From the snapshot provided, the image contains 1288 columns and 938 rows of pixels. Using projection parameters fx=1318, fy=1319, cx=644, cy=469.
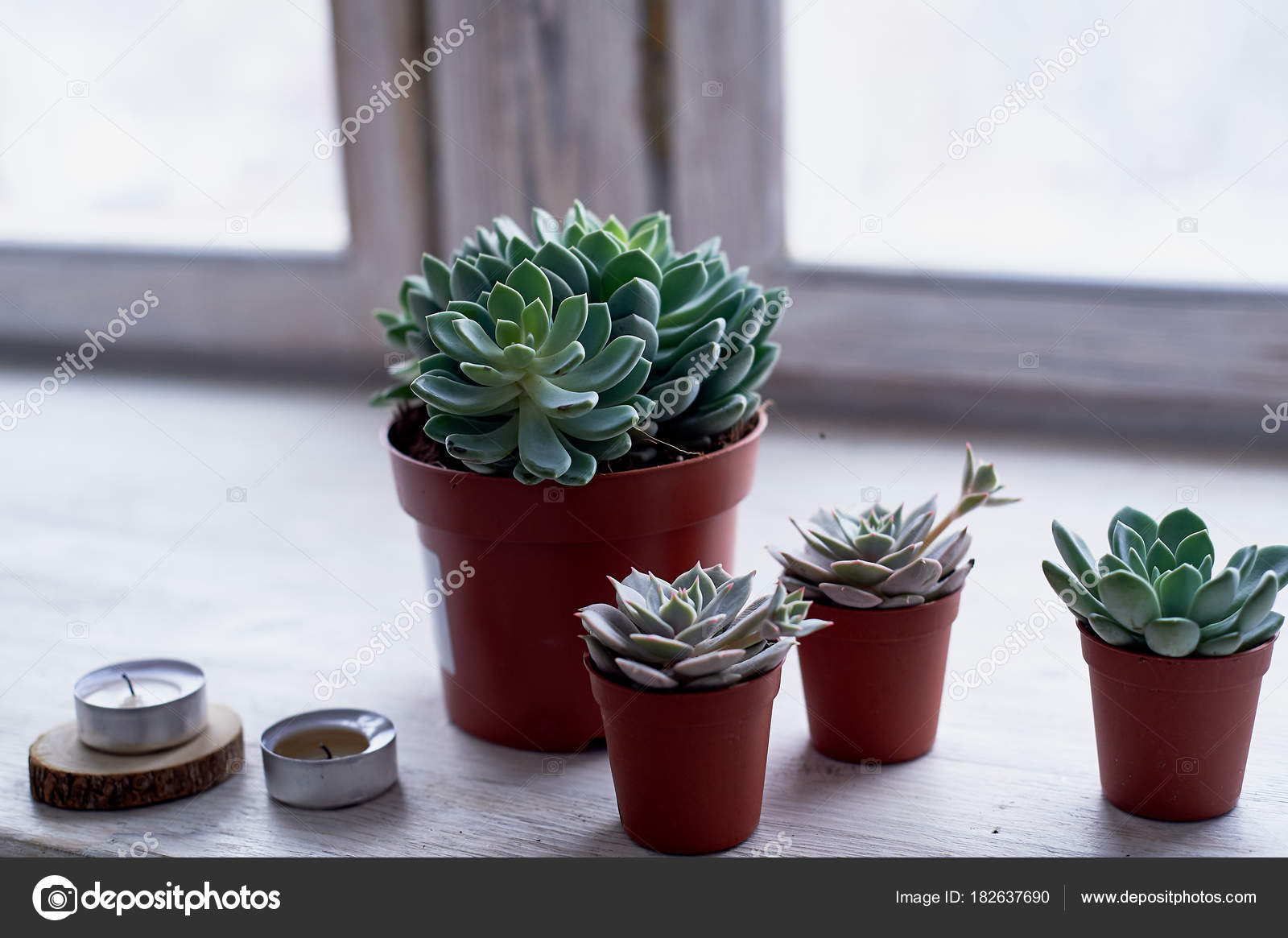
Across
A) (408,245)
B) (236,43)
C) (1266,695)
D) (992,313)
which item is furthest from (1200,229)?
(236,43)

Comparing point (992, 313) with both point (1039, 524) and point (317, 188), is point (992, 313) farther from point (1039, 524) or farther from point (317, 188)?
point (317, 188)

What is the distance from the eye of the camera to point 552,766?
0.84 m

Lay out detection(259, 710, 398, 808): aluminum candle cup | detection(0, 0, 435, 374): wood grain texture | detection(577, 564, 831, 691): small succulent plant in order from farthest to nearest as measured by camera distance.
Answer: detection(0, 0, 435, 374): wood grain texture
detection(259, 710, 398, 808): aluminum candle cup
detection(577, 564, 831, 691): small succulent plant

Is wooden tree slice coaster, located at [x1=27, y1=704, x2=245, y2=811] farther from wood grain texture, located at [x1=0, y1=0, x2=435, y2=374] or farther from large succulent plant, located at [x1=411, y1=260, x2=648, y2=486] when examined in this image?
wood grain texture, located at [x1=0, y1=0, x2=435, y2=374]

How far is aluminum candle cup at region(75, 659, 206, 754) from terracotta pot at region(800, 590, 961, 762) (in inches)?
15.2

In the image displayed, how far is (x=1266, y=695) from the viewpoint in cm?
90

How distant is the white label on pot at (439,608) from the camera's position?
85 cm

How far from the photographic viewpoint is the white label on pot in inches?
33.6

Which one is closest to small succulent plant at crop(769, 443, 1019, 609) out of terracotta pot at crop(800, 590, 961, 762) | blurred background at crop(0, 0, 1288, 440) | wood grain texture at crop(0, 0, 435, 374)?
terracotta pot at crop(800, 590, 961, 762)

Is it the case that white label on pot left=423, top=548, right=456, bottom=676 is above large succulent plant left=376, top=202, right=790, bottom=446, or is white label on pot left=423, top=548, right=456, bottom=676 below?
below

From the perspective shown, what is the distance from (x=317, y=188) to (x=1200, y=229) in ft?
3.49

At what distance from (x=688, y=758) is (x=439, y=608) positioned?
226mm
